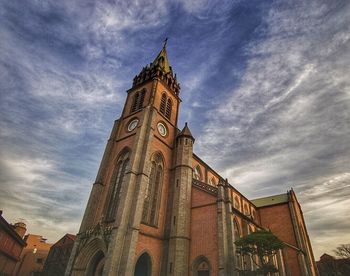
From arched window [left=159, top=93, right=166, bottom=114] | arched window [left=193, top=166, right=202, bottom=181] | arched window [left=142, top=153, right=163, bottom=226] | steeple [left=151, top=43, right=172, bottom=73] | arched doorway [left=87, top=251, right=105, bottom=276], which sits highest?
steeple [left=151, top=43, right=172, bottom=73]

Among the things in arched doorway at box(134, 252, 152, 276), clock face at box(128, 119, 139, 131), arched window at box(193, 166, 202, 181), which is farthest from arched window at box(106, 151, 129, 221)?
arched window at box(193, 166, 202, 181)

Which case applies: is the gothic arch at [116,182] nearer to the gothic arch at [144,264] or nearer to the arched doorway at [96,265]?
the arched doorway at [96,265]

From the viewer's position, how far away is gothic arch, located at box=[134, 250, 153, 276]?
2035cm

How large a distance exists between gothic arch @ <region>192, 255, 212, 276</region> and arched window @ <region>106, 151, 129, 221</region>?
8.95m

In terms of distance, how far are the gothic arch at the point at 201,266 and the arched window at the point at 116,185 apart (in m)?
8.95

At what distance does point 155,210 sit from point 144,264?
5.06m

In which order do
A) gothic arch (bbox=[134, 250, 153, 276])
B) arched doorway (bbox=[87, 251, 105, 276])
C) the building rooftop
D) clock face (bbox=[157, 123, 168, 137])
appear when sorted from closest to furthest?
1. gothic arch (bbox=[134, 250, 153, 276])
2. arched doorway (bbox=[87, 251, 105, 276])
3. clock face (bbox=[157, 123, 168, 137])
4. the building rooftop

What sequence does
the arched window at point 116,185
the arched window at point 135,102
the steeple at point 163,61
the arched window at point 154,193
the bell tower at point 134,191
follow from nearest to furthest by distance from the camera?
the bell tower at point 134,191 < the arched window at point 154,193 < the arched window at point 116,185 < the arched window at point 135,102 < the steeple at point 163,61

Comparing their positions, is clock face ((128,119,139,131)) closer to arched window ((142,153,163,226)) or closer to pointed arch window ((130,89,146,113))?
pointed arch window ((130,89,146,113))

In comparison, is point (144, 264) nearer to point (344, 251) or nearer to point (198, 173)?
point (198, 173)

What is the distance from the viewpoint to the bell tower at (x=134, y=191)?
1903cm

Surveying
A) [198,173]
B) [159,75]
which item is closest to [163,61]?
[159,75]

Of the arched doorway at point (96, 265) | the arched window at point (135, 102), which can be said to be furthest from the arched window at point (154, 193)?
the arched window at point (135, 102)

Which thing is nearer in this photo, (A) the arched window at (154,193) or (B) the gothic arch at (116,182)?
(A) the arched window at (154,193)
